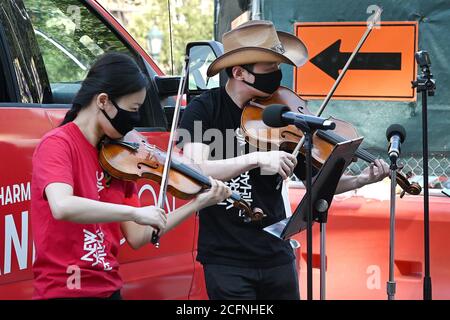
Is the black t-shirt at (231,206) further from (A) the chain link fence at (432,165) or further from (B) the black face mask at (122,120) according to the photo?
(A) the chain link fence at (432,165)

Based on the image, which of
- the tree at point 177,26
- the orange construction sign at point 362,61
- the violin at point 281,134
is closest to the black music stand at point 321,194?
the violin at point 281,134

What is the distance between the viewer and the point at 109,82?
2.87 metres

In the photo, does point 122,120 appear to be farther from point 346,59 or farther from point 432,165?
point 432,165

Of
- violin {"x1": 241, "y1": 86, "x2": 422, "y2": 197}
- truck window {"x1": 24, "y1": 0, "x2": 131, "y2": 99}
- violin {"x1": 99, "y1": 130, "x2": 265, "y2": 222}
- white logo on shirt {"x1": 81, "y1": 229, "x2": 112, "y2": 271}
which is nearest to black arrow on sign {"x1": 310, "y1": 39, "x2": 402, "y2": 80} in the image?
truck window {"x1": 24, "y1": 0, "x2": 131, "y2": 99}

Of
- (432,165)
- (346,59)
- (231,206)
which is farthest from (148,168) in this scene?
(432,165)

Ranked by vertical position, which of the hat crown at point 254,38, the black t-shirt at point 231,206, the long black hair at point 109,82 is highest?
the hat crown at point 254,38

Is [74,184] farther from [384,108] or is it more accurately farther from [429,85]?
[384,108]

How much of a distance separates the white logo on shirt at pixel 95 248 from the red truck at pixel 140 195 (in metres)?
0.44

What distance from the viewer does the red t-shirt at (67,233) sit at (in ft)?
8.86

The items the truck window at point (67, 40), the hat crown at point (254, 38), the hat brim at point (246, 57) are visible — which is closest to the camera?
the hat brim at point (246, 57)

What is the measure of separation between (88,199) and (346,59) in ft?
A: 10.9

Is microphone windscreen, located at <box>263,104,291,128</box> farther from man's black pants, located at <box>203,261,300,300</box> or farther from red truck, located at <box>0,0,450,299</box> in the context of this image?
red truck, located at <box>0,0,450,299</box>

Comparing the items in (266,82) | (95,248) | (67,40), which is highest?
(67,40)

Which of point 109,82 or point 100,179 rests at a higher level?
point 109,82
